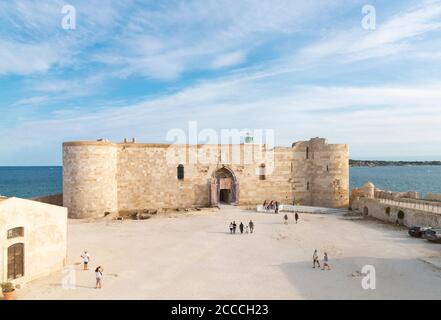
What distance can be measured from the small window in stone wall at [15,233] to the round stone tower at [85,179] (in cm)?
1591

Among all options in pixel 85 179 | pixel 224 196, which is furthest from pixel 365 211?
pixel 85 179

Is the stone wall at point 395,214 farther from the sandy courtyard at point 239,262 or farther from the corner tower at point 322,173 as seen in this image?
the corner tower at point 322,173

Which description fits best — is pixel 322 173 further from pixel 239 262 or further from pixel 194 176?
pixel 239 262

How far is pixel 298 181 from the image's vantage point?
123 feet

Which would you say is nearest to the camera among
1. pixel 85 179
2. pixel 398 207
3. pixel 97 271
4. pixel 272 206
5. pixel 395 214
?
pixel 97 271

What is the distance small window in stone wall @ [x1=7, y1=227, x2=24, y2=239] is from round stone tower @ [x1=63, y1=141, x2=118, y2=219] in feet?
52.2

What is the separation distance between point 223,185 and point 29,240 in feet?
73.9

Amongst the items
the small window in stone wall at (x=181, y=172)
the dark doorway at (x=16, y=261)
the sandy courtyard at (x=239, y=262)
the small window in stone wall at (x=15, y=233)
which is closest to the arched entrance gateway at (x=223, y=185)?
the small window in stone wall at (x=181, y=172)

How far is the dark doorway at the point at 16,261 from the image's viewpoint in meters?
14.3

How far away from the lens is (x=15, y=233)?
576 inches

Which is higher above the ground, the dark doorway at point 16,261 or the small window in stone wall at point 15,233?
the small window in stone wall at point 15,233
